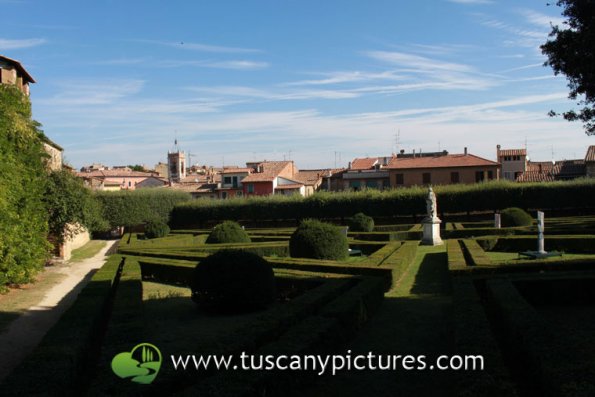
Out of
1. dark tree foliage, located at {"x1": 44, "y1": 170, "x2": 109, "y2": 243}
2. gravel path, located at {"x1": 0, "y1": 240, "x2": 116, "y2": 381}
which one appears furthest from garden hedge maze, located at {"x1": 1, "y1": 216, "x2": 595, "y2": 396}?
dark tree foliage, located at {"x1": 44, "y1": 170, "x2": 109, "y2": 243}

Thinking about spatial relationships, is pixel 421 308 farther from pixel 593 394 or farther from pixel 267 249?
pixel 267 249

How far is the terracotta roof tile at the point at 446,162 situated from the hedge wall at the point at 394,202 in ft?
56.7

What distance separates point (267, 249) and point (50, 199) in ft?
31.0

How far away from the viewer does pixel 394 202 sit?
40125mm

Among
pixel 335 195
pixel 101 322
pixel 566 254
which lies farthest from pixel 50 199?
pixel 335 195

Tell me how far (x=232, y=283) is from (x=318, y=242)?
6.52 metres

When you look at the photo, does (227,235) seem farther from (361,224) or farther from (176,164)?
(176,164)

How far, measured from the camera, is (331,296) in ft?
30.3

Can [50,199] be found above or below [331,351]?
above

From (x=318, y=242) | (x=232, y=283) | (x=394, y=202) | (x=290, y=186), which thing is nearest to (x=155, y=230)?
(x=394, y=202)

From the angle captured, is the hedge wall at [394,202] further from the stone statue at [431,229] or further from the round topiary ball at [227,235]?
the round topiary ball at [227,235]

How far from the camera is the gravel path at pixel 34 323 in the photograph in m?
8.62

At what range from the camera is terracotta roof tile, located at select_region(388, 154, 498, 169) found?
56.7m

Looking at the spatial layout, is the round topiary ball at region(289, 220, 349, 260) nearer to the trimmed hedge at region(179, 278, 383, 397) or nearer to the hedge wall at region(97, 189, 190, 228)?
the trimmed hedge at region(179, 278, 383, 397)
